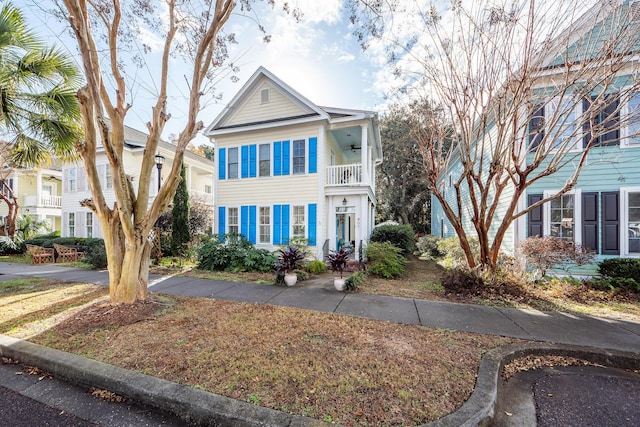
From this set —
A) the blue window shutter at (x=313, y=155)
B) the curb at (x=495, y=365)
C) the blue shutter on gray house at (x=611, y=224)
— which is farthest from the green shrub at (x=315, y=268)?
the blue shutter on gray house at (x=611, y=224)

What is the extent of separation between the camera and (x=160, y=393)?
2.60 metres

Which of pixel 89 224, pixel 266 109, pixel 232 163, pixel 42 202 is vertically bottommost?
pixel 89 224

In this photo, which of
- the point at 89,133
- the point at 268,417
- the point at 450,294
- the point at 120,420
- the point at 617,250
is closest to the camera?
the point at 268,417

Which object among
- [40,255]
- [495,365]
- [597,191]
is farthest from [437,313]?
[40,255]

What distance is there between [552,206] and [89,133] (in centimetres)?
1188

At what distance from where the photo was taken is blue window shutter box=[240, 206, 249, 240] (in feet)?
39.0

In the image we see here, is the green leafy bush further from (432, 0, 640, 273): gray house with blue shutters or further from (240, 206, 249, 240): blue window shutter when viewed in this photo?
(432, 0, 640, 273): gray house with blue shutters

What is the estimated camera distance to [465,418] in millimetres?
2271

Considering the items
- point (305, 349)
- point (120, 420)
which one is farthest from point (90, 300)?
point (305, 349)

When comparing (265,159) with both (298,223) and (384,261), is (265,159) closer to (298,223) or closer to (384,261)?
(298,223)

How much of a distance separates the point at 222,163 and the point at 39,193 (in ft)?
64.0

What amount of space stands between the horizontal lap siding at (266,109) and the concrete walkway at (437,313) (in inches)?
300

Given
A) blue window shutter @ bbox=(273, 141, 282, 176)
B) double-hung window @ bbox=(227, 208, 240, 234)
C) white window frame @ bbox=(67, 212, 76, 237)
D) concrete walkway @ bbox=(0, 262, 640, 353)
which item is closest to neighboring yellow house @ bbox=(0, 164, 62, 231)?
white window frame @ bbox=(67, 212, 76, 237)

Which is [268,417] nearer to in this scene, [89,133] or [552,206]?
[89,133]
